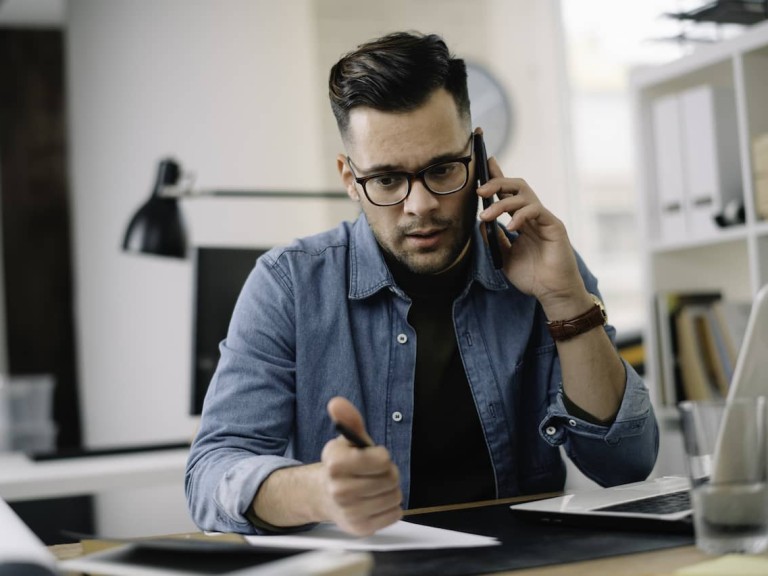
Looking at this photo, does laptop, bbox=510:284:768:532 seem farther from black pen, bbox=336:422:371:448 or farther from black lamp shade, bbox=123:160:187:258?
black lamp shade, bbox=123:160:187:258

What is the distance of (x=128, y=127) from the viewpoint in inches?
159

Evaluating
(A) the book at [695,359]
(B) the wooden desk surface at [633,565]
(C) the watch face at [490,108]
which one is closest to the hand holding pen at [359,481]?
(B) the wooden desk surface at [633,565]

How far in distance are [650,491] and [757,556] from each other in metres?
0.31

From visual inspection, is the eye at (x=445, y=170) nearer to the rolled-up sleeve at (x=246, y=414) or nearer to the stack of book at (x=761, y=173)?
the rolled-up sleeve at (x=246, y=414)

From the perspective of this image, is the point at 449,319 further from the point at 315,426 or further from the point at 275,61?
the point at 275,61

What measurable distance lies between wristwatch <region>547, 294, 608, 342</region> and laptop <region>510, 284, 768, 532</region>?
29 centimetres

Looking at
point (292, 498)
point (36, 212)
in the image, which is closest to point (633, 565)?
point (292, 498)

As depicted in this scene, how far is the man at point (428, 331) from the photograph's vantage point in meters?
1.31

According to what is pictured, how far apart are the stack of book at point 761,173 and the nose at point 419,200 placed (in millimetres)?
1362

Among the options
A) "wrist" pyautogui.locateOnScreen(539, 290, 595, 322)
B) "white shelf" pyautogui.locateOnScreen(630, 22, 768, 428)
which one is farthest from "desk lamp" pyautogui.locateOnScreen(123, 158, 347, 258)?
"wrist" pyautogui.locateOnScreen(539, 290, 595, 322)

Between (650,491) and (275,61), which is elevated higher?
(275,61)

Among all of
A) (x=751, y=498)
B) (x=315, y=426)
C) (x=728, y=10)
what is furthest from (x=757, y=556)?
(x=728, y=10)

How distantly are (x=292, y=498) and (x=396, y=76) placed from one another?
657 millimetres

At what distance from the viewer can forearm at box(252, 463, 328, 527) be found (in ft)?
3.10
